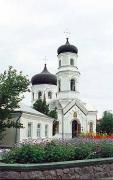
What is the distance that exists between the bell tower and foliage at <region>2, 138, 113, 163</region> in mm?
50647

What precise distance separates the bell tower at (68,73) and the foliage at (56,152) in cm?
5065

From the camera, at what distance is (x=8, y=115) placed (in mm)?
31078

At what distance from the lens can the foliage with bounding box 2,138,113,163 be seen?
1198cm

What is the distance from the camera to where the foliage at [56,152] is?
12.0m

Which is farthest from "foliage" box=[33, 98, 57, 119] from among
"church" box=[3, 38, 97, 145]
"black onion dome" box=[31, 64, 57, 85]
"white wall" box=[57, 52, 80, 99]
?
"black onion dome" box=[31, 64, 57, 85]

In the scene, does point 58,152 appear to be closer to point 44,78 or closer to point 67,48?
point 67,48

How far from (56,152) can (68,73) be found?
53.0 m

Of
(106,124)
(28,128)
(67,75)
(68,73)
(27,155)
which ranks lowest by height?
(27,155)

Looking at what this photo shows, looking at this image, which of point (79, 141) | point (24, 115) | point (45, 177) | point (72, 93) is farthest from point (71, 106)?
point (45, 177)

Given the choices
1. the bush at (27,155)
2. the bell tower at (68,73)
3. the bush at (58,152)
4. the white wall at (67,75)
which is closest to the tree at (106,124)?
the bell tower at (68,73)

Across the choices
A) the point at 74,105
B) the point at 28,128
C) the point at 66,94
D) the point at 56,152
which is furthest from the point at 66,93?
the point at 56,152

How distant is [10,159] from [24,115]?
24926 mm

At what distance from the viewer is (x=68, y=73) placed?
65188 mm

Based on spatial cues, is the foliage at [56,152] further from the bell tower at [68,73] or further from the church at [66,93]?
the bell tower at [68,73]
